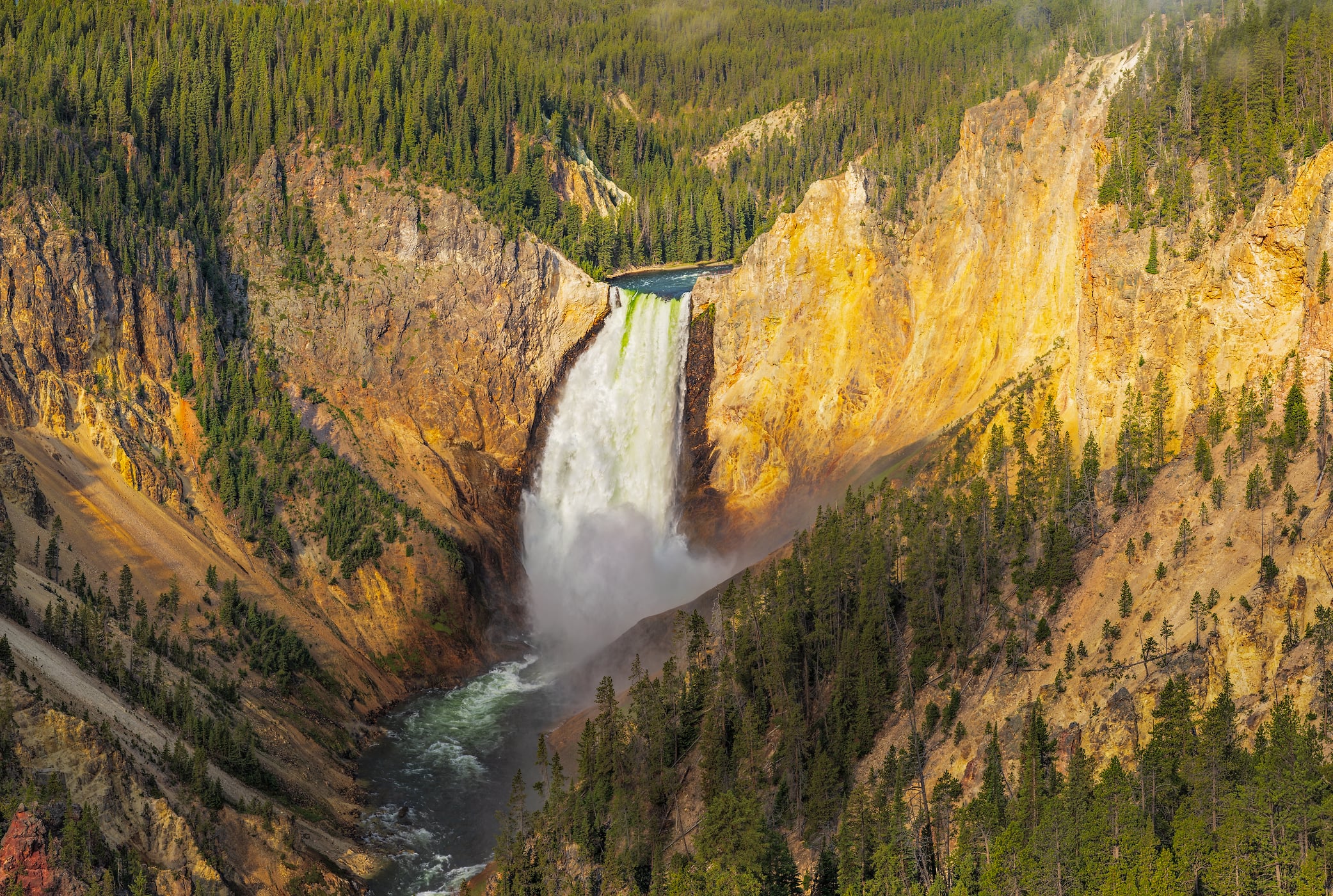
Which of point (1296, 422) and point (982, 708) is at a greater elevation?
point (1296, 422)

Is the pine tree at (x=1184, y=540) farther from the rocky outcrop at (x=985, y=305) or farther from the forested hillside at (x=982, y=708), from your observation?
Result: the rocky outcrop at (x=985, y=305)

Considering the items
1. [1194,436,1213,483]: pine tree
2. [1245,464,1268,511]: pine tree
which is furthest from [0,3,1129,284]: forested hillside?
[1245,464,1268,511]: pine tree

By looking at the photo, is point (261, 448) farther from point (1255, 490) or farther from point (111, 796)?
point (1255, 490)

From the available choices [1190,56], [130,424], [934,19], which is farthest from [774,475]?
[934,19]

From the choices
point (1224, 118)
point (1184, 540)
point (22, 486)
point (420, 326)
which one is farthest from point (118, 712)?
→ point (1224, 118)

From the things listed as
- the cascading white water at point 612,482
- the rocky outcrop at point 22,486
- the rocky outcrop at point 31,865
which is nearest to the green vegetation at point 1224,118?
the cascading white water at point 612,482

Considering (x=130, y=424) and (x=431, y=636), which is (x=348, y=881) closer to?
(x=431, y=636)
